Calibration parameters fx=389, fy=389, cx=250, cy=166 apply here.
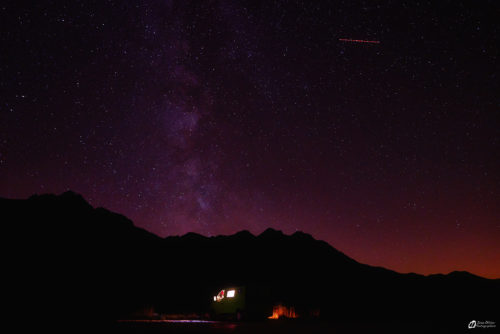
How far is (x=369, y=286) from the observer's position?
74.1 m

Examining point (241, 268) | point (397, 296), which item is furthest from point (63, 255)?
point (397, 296)

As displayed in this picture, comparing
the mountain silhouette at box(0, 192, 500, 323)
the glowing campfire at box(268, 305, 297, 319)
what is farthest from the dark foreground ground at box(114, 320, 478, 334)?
the mountain silhouette at box(0, 192, 500, 323)

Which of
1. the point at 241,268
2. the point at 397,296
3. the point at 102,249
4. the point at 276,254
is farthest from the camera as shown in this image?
the point at 276,254

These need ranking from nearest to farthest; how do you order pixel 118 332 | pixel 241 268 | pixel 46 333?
pixel 46 333
pixel 118 332
pixel 241 268

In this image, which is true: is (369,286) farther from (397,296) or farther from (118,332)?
(118,332)

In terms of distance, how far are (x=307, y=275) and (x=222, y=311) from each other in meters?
59.8

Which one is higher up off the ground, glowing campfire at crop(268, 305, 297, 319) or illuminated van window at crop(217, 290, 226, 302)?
illuminated van window at crop(217, 290, 226, 302)

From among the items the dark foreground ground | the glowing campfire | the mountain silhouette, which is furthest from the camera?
the mountain silhouette

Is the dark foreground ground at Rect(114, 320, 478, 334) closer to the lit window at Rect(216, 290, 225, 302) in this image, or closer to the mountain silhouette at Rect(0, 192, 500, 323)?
the lit window at Rect(216, 290, 225, 302)

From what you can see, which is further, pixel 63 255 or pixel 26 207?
pixel 26 207

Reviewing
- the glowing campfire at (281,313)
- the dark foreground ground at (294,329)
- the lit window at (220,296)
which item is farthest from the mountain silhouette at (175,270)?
the dark foreground ground at (294,329)

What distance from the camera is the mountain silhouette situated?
47.5 metres

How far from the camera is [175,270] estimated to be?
74.4 m

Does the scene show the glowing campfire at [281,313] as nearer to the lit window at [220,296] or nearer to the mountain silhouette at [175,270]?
the lit window at [220,296]
